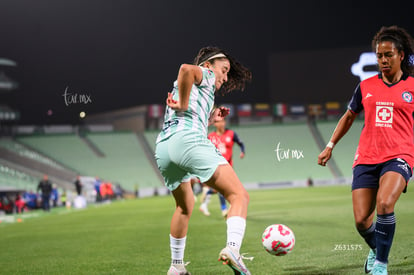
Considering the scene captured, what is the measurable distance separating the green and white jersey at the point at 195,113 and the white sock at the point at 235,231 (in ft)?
2.64

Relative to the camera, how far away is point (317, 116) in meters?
43.6

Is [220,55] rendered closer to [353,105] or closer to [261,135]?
[353,105]

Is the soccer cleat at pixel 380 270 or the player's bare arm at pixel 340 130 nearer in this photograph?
the soccer cleat at pixel 380 270

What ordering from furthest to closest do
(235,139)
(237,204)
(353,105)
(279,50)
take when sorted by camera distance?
(279,50), (235,139), (353,105), (237,204)

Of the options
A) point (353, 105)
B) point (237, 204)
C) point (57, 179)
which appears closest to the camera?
point (237, 204)

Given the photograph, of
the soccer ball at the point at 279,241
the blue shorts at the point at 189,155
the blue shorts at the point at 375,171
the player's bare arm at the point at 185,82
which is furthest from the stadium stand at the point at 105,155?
the player's bare arm at the point at 185,82

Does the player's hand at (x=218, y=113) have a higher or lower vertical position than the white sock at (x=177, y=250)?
higher

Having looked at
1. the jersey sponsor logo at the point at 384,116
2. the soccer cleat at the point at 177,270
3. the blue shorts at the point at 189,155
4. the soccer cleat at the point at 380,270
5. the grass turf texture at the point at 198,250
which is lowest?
the grass turf texture at the point at 198,250

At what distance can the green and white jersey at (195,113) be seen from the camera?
3960 millimetres

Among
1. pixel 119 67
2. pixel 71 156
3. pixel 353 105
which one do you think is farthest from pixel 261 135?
pixel 353 105

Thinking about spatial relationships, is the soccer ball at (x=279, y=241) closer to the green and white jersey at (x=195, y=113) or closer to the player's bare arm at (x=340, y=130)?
the player's bare arm at (x=340, y=130)

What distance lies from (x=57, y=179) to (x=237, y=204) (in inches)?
1270

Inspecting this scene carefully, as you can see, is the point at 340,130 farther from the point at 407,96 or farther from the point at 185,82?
the point at 185,82

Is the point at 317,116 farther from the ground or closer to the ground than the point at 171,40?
closer to the ground
